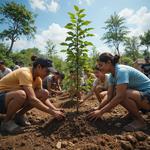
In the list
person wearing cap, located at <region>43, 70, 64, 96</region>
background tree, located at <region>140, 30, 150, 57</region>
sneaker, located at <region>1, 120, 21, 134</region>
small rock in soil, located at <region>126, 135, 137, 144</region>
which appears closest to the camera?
small rock in soil, located at <region>126, 135, 137, 144</region>

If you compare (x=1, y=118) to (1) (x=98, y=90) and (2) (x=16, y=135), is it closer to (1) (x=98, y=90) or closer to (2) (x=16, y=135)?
(2) (x=16, y=135)

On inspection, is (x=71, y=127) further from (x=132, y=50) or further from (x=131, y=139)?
(x=132, y=50)

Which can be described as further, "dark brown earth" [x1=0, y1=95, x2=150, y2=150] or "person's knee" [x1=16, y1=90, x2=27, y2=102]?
"person's knee" [x1=16, y1=90, x2=27, y2=102]

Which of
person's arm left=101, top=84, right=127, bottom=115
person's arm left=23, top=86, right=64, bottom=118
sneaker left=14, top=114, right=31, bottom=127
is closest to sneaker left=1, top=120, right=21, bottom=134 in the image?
sneaker left=14, top=114, right=31, bottom=127

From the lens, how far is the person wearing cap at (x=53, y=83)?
29.7ft

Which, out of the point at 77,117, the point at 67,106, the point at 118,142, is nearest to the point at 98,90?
the point at 67,106

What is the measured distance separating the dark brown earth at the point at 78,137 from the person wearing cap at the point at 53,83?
16.9ft

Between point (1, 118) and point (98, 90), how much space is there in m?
2.68

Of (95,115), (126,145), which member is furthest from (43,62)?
(126,145)

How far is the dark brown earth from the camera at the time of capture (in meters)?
3.05

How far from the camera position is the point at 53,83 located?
9656 mm

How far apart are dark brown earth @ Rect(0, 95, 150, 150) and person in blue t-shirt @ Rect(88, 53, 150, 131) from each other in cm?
21

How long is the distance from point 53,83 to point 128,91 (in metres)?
6.48

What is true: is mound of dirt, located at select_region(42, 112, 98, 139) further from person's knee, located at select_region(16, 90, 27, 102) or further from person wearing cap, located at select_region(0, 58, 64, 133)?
person's knee, located at select_region(16, 90, 27, 102)
